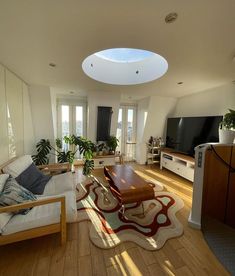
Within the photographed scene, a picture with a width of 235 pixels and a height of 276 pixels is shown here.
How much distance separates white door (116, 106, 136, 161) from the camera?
535 centimetres

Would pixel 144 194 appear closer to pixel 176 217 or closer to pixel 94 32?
pixel 176 217

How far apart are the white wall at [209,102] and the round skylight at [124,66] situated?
1.66m

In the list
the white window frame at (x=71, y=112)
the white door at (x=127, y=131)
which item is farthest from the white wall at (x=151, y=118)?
the white window frame at (x=71, y=112)

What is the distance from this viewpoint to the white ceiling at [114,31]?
1198 millimetres

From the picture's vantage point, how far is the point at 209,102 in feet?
11.9

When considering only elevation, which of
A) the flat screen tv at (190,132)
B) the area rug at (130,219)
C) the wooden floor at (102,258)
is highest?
the flat screen tv at (190,132)

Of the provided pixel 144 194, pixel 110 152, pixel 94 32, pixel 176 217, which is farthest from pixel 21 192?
pixel 110 152

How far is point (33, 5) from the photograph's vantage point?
119 cm

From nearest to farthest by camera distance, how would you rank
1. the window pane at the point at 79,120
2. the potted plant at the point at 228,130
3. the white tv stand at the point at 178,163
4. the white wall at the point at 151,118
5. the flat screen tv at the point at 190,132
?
the potted plant at the point at 228,130, the flat screen tv at the point at 190,132, the white tv stand at the point at 178,163, the white wall at the point at 151,118, the window pane at the point at 79,120

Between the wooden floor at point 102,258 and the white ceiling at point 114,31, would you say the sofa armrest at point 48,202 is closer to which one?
the wooden floor at point 102,258

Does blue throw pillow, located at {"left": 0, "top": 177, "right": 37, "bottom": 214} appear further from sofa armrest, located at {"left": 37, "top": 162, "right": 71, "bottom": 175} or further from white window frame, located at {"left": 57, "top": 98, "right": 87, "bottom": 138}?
white window frame, located at {"left": 57, "top": 98, "right": 87, "bottom": 138}

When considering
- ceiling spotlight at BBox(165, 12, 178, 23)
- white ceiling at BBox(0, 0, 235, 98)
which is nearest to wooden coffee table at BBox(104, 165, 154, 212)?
white ceiling at BBox(0, 0, 235, 98)

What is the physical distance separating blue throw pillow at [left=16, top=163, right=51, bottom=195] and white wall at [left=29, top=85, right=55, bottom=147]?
60.7 inches

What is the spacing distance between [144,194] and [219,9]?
2212 mm
